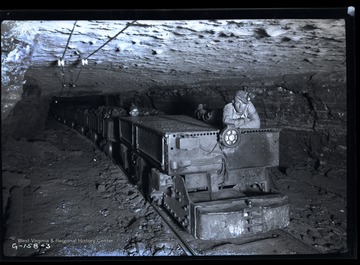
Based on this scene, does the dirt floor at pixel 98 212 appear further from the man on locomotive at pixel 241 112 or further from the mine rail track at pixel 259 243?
the man on locomotive at pixel 241 112

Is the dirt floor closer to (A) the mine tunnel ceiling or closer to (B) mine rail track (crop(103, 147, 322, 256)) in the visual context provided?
(B) mine rail track (crop(103, 147, 322, 256))

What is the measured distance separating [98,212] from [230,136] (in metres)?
3.22

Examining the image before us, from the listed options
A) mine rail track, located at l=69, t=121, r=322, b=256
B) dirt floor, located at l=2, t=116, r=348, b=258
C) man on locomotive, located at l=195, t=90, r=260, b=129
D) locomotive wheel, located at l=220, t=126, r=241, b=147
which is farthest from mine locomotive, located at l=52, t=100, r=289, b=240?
dirt floor, located at l=2, t=116, r=348, b=258

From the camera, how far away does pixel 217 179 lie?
4879mm

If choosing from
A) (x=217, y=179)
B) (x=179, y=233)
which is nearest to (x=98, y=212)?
(x=179, y=233)

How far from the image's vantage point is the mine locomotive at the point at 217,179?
4.26 m

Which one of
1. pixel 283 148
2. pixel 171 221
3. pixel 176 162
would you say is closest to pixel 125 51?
pixel 176 162

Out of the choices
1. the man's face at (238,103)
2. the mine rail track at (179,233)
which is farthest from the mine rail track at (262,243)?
the man's face at (238,103)

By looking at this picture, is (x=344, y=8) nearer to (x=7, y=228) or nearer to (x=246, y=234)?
(x=246, y=234)

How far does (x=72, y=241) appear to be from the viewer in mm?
4496

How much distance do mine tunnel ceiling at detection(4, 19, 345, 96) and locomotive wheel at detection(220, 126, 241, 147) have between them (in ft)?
4.75

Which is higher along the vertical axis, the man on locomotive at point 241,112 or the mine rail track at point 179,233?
the man on locomotive at point 241,112

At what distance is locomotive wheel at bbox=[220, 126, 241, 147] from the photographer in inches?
177

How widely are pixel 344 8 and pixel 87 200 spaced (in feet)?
19.5
